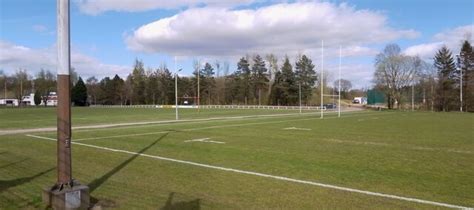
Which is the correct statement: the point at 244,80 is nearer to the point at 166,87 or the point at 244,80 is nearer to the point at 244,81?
the point at 244,81

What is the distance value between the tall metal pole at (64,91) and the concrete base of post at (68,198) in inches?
6.6

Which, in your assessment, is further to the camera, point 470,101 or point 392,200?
point 470,101

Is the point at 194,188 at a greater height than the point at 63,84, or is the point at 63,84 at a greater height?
the point at 63,84

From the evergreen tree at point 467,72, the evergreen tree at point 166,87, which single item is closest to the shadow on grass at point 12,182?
the evergreen tree at point 467,72

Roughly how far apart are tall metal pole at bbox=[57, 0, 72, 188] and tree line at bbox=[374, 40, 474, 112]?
8685 cm

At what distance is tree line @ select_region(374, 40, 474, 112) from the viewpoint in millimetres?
86500

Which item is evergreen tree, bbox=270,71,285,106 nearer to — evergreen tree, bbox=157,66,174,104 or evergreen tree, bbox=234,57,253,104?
evergreen tree, bbox=234,57,253,104

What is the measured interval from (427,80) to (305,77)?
27.3 m

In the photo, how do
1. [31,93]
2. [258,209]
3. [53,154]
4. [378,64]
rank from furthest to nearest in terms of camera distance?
[31,93] < [378,64] < [53,154] < [258,209]

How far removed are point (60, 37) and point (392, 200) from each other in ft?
19.0

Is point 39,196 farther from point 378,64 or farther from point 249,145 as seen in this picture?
point 378,64

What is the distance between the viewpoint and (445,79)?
89.3m

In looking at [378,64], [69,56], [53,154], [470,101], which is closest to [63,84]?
[69,56]

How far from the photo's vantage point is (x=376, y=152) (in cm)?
1470
